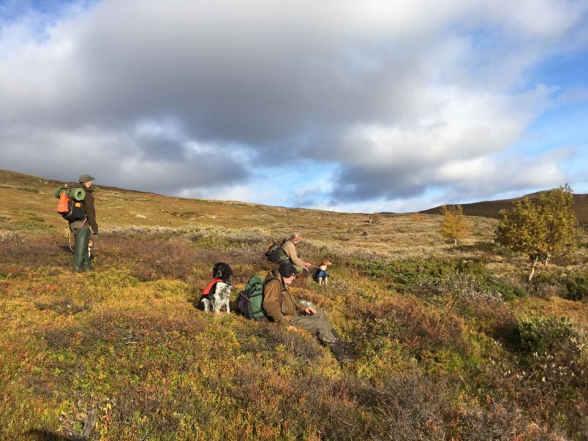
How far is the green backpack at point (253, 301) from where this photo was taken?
8422mm

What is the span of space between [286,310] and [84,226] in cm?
646

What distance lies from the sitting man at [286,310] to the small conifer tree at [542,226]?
83.4ft

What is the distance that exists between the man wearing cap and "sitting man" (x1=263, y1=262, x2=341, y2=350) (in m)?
5.53

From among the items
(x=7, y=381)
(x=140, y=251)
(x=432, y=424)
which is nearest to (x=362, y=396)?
(x=432, y=424)

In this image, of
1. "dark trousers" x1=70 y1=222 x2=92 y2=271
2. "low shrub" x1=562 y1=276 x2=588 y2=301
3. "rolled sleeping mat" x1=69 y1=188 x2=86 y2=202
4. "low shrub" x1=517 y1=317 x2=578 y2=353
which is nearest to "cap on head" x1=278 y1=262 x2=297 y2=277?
"low shrub" x1=517 y1=317 x2=578 y2=353

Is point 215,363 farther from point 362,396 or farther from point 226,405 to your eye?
point 362,396

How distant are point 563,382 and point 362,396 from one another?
3463 millimetres

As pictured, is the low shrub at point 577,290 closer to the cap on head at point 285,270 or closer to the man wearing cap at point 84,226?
the cap on head at point 285,270

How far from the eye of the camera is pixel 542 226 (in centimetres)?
2862

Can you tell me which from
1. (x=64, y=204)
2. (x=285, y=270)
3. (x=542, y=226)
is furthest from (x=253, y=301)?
(x=542, y=226)

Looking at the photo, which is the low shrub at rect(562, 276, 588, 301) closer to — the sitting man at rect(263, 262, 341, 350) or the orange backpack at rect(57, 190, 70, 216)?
the sitting man at rect(263, 262, 341, 350)

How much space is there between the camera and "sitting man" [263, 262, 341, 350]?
26.8 feet

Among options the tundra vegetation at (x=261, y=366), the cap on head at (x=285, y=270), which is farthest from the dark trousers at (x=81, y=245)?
the cap on head at (x=285, y=270)

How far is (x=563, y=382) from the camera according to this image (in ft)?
20.6
